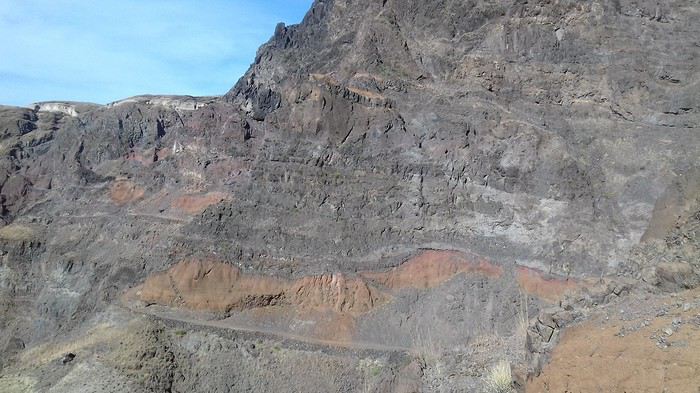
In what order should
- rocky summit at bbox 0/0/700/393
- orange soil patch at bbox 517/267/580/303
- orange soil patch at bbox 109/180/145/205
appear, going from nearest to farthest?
rocky summit at bbox 0/0/700/393
orange soil patch at bbox 517/267/580/303
orange soil patch at bbox 109/180/145/205

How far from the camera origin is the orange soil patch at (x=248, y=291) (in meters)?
29.5

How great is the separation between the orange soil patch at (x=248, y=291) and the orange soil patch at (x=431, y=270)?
3.66ft

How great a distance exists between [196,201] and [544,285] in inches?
816

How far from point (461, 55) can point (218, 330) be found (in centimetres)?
2254

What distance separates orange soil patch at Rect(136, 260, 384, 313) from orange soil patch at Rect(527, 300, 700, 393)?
13598 millimetres

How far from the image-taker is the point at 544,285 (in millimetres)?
28828

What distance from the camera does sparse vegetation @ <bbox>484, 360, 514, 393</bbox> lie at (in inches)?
700

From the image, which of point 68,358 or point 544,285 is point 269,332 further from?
point 544,285

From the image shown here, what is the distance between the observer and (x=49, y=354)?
3125 centimetres

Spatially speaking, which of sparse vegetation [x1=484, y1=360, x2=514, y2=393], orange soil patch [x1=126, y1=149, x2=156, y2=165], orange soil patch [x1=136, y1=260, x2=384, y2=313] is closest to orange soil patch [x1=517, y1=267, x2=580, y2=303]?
orange soil patch [x1=136, y1=260, x2=384, y2=313]

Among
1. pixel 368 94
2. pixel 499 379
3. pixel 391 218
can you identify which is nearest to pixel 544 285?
pixel 391 218

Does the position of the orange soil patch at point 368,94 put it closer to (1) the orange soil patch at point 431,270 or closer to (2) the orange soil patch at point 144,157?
(1) the orange soil patch at point 431,270

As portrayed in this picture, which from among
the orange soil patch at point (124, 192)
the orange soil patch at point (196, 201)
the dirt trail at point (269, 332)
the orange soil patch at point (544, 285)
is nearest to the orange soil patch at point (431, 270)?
the orange soil patch at point (544, 285)

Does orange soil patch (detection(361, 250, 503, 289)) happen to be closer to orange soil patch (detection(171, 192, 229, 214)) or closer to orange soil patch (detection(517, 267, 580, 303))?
orange soil patch (detection(517, 267, 580, 303))
